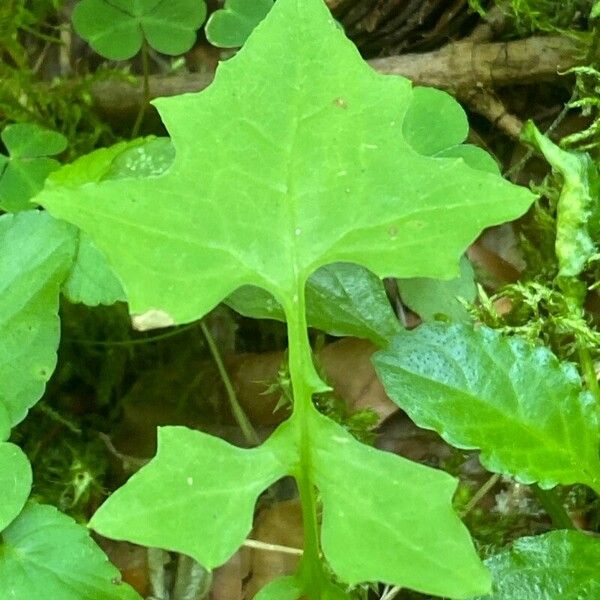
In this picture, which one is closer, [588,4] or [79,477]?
[79,477]

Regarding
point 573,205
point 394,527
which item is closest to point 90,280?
point 394,527

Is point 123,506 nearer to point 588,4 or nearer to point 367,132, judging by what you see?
point 367,132

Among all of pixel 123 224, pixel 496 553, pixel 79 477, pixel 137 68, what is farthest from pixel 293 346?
pixel 137 68

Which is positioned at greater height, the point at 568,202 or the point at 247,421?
the point at 568,202

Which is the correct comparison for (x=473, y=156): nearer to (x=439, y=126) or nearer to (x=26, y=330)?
(x=439, y=126)

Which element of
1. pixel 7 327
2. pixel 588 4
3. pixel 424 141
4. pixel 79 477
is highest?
pixel 588 4

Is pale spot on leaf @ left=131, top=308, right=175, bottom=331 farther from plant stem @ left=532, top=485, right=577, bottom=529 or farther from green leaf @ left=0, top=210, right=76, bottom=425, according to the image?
plant stem @ left=532, top=485, right=577, bottom=529

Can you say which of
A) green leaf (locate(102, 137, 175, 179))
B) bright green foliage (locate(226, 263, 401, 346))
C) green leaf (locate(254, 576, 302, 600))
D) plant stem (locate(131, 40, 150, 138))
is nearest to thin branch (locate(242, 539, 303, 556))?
green leaf (locate(254, 576, 302, 600))
